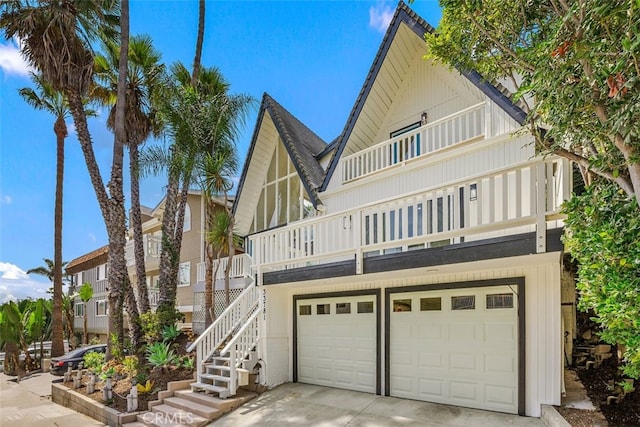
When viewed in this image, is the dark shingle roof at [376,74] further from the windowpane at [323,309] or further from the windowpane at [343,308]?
the windowpane at [343,308]

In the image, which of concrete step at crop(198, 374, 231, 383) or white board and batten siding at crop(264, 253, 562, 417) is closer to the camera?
white board and batten siding at crop(264, 253, 562, 417)

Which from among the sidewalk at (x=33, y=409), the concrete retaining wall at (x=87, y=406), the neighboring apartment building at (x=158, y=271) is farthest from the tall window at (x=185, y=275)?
the concrete retaining wall at (x=87, y=406)

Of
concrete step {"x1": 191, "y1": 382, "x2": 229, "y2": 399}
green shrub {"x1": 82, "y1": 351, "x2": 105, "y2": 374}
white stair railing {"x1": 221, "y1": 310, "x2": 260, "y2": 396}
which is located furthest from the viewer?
Result: green shrub {"x1": 82, "y1": 351, "x2": 105, "y2": 374}

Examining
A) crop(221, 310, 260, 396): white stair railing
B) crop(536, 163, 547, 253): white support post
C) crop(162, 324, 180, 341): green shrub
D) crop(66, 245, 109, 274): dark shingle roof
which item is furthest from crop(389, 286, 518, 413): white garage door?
crop(66, 245, 109, 274): dark shingle roof

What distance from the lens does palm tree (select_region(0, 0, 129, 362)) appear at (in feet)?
42.4

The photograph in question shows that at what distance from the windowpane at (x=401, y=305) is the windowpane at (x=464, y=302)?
1041mm

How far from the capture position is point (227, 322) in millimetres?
10883

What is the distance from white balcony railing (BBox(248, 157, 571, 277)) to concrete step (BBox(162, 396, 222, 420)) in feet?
10.8

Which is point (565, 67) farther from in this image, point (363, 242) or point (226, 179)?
point (226, 179)

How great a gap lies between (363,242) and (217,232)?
703cm

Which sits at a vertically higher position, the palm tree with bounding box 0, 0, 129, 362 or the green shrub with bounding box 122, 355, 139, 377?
the palm tree with bounding box 0, 0, 129, 362

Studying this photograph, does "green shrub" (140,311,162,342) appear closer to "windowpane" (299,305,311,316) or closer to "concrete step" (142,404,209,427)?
"concrete step" (142,404,209,427)

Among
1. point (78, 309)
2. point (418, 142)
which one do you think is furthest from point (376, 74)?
point (78, 309)

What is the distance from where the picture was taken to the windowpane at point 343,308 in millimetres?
9880
